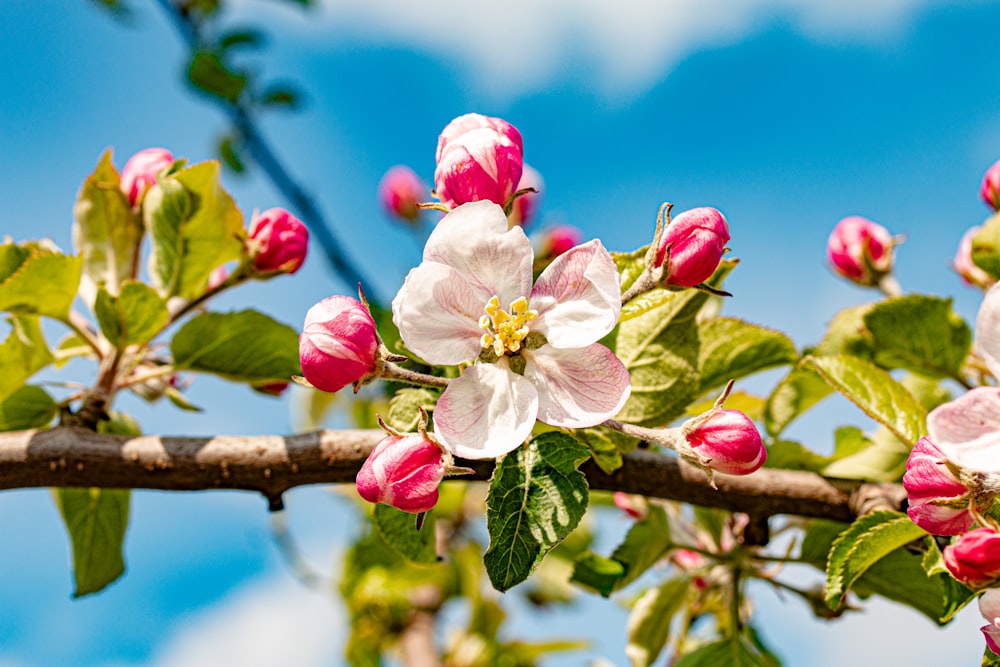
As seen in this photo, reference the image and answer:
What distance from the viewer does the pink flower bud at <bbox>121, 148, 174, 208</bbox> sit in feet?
5.46

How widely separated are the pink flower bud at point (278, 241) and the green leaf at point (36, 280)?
29 cm

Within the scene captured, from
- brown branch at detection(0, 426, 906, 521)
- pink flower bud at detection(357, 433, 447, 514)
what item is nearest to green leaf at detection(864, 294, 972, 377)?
brown branch at detection(0, 426, 906, 521)

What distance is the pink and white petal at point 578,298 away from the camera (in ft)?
3.26

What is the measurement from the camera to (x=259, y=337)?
61.4 inches

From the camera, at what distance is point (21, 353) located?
156 centimetres

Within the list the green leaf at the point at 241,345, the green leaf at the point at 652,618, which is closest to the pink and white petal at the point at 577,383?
the green leaf at the point at 241,345

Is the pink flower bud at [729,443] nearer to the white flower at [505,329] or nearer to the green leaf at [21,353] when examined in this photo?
the white flower at [505,329]

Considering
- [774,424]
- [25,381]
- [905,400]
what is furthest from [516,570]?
[25,381]

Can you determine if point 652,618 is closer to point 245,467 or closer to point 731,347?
point 731,347

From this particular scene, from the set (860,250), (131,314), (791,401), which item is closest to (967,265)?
(860,250)

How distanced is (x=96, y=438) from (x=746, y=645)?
119cm

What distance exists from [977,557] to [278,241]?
1.17 meters

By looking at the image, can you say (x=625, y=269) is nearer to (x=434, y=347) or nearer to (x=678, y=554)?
(x=434, y=347)

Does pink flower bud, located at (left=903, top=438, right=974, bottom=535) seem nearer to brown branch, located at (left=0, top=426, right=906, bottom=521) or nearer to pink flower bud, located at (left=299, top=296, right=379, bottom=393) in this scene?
brown branch, located at (left=0, top=426, right=906, bottom=521)
